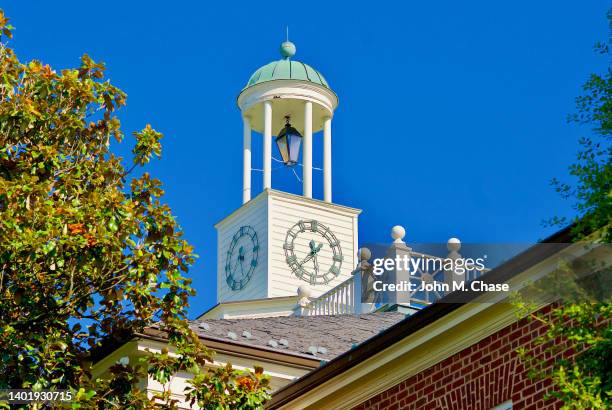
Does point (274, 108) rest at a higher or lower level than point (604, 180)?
higher

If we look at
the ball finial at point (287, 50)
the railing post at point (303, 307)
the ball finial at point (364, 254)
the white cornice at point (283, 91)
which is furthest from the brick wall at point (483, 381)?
the ball finial at point (287, 50)

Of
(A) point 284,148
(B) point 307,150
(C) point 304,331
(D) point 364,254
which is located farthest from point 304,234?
(C) point 304,331

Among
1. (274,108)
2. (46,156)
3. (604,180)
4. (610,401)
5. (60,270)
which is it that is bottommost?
(610,401)

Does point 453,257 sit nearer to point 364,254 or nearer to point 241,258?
point 364,254

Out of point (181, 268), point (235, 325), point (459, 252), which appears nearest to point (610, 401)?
point (181, 268)

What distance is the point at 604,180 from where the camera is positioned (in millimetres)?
12312

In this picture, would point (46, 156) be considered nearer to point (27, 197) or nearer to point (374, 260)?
point (27, 197)

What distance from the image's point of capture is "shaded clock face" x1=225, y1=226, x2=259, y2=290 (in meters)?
41.7

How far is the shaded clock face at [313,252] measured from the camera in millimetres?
40781

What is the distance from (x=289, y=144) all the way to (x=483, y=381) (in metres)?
23.8

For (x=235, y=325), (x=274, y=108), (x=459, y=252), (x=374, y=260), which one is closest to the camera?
(x=235, y=325)

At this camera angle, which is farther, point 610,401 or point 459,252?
point 459,252

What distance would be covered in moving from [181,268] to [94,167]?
170 cm

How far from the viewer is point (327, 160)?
138ft
